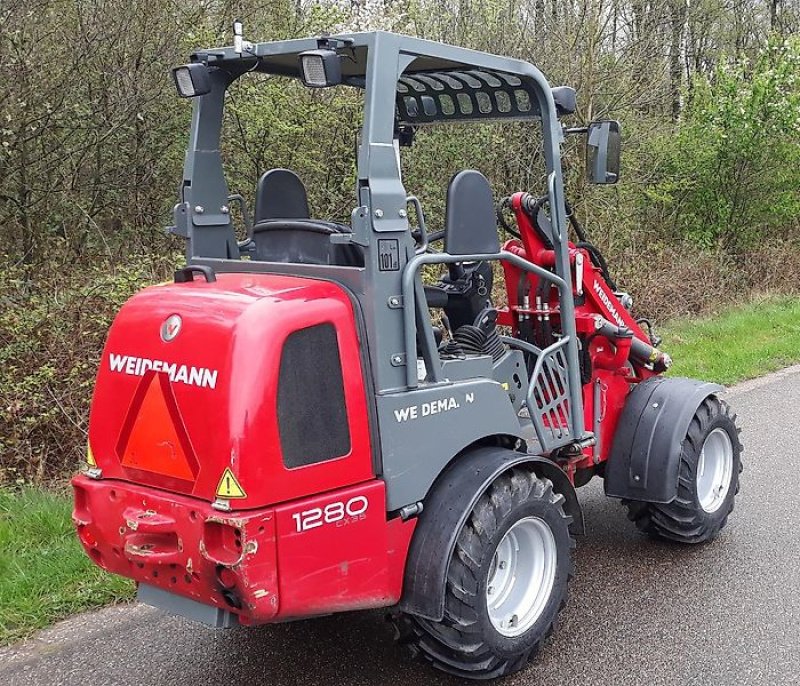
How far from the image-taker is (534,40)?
1179cm

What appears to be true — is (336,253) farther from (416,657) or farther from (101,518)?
(416,657)

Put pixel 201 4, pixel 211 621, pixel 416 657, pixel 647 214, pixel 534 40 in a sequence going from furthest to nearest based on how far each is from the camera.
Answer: pixel 647 214 → pixel 534 40 → pixel 201 4 → pixel 416 657 → pixel 211 621

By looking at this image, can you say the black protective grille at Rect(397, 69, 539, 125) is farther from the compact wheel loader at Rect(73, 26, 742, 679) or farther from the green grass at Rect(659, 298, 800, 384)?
the green grass at Rect(659, 298, 800, 384)

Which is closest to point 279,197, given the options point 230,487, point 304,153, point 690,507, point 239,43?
point 239,43

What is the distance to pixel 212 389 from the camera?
2826 millimetres

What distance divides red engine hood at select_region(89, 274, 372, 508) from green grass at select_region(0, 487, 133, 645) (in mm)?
1216

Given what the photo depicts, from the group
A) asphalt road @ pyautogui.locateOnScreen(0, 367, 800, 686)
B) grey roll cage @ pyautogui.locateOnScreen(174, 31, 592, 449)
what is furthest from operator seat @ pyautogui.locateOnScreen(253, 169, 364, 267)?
asphalt road @ pyautogui.locateOnScreen(0, 367, 800, 686)

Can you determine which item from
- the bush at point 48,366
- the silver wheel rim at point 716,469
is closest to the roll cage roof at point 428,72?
the silver wheel rim at point 716,469

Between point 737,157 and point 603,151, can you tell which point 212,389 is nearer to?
point 603,151

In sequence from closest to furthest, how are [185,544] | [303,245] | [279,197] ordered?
1. [185,544]
2. [303,245]
3. [279,197]

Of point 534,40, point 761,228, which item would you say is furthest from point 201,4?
point 761,228

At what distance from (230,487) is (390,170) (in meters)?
1.24

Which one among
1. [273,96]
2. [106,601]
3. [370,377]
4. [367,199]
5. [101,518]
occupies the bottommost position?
[106,601]

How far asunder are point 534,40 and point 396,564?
10015mm
